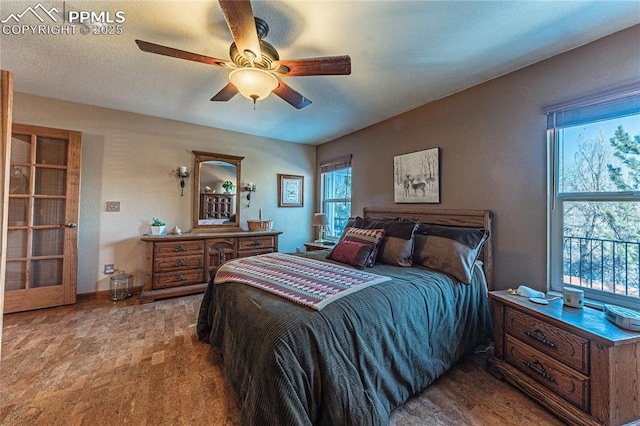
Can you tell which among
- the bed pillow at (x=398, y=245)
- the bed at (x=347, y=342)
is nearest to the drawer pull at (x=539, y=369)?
the bed at (x=347, y=342)

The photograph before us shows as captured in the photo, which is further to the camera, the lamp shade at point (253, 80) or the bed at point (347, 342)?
the lamp shade at point (253, 80)

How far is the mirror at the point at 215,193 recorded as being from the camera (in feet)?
12.7

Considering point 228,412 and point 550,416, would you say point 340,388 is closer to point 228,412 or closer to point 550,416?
point 228,412

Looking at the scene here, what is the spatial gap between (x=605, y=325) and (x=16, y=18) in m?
4.26

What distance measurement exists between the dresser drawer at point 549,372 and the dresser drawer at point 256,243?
3227 mm

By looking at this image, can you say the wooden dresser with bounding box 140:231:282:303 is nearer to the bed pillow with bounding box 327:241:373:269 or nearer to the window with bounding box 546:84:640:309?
the bed pillow with bounding box 327:241:373:269

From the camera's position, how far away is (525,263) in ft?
7.13

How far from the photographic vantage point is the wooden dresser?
10.4 ft

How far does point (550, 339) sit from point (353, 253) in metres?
1.43

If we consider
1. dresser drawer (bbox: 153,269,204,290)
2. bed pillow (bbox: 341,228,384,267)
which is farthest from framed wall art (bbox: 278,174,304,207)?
bed pillow (bbox: 341,228,384,267)

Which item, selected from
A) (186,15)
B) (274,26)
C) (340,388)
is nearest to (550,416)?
(340,388)

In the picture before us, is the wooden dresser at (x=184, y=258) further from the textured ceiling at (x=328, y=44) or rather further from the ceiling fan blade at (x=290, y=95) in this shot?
the ceiling fan blade at (x=290, y=95)

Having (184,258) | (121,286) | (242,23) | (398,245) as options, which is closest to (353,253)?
(398,245)

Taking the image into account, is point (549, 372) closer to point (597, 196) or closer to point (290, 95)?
point (597, 196)
